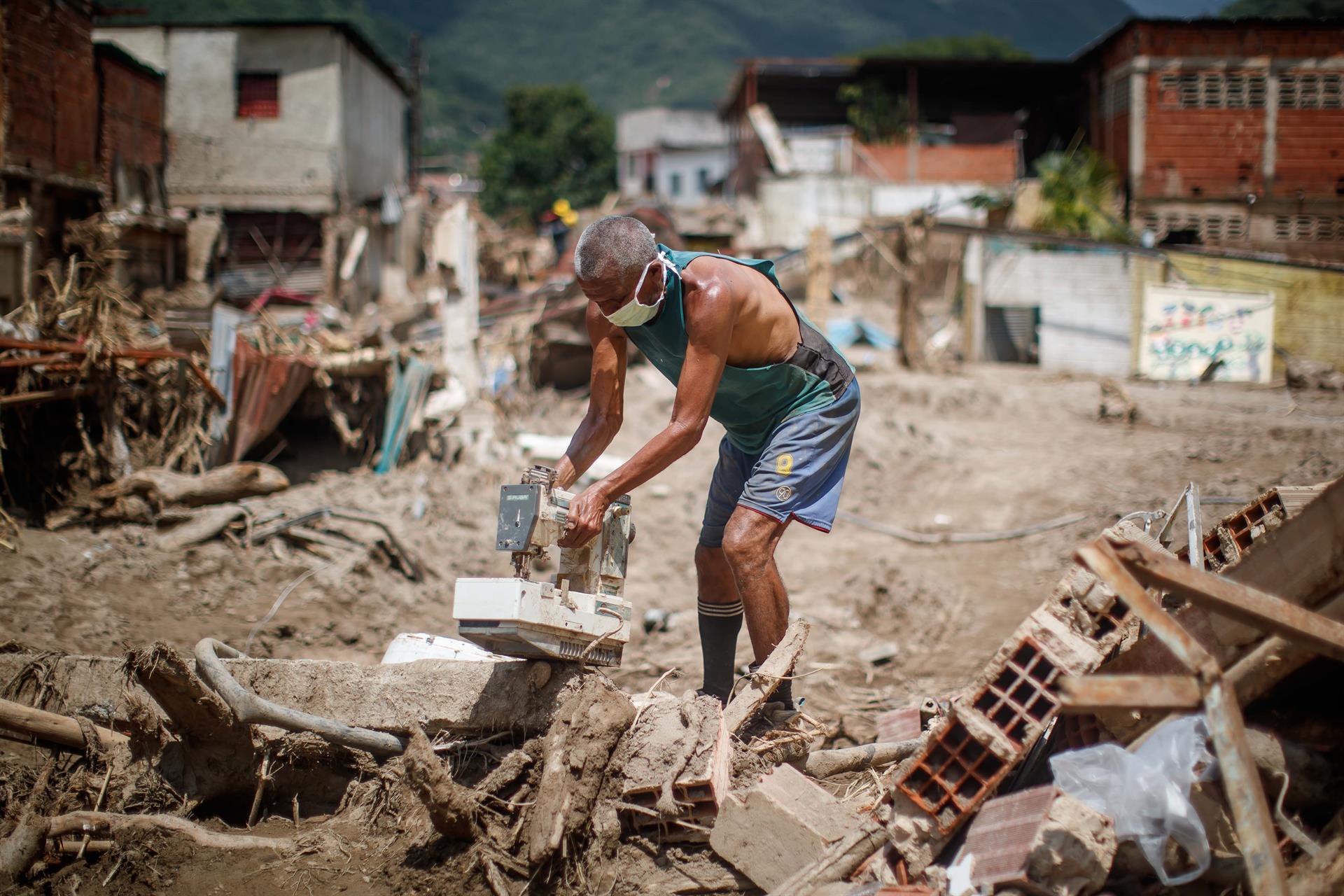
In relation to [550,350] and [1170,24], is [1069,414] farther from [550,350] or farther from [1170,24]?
[1170,24]

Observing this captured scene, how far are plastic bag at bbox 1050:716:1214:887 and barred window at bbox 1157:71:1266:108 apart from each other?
21963 millimetres

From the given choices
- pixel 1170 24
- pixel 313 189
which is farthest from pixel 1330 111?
pixel 313 189

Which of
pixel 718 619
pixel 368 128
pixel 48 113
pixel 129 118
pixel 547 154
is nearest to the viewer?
pixel 718 619

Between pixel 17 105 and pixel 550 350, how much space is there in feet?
28.7

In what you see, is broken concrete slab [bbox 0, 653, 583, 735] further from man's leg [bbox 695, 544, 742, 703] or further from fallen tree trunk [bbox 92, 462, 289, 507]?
fallen tree trunk [bbox 92, 462, 289, 507]

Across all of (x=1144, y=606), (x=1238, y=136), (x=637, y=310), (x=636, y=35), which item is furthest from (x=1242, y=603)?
(x=636, y=35)

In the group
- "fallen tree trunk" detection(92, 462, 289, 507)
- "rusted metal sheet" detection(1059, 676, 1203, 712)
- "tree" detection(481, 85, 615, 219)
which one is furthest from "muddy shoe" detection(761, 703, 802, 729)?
"tree" detection(481, 85, 615, 219)

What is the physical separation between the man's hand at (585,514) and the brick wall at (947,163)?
914 inches

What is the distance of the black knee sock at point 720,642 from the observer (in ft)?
12.2

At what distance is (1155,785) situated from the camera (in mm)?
2418

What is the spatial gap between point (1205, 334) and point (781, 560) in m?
10.9

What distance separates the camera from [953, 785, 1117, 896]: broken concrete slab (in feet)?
7.60

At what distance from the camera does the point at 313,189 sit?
73.9 ft

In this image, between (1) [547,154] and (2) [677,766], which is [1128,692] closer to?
(2) [677,766]
